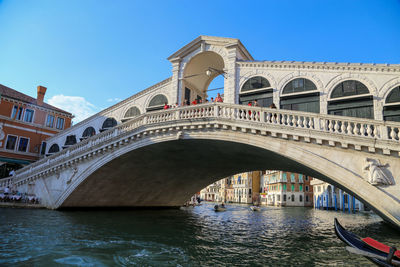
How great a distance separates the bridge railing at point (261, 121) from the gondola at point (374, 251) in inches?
150

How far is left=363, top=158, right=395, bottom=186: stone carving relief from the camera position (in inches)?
341

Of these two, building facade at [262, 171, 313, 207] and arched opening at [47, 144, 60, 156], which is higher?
arched opening at [47, 144, 60, 156]

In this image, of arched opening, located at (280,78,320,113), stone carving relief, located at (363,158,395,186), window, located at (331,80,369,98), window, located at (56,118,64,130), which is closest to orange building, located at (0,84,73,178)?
window, located at (56,118,64,130)

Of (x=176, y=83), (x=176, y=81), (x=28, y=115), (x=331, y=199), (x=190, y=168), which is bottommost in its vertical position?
(x=331, y=199)

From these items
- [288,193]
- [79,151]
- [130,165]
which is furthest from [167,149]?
[288,193]

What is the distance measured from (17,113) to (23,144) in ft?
9.88

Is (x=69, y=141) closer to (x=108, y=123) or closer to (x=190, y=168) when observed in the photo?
(x=108, y=123)

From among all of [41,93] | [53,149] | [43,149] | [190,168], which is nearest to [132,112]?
[190,168]

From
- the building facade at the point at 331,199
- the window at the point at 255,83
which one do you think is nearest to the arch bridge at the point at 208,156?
the window at the point at 255,83

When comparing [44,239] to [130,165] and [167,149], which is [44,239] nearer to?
[167,149]

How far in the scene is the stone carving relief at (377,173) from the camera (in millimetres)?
8672

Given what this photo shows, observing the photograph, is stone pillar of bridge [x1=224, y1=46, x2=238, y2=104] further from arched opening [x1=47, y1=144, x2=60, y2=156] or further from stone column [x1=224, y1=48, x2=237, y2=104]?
arched opening [x1=47, y1=144, x2=60, y2=156]

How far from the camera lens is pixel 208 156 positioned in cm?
1634

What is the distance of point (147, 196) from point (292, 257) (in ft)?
58.1
